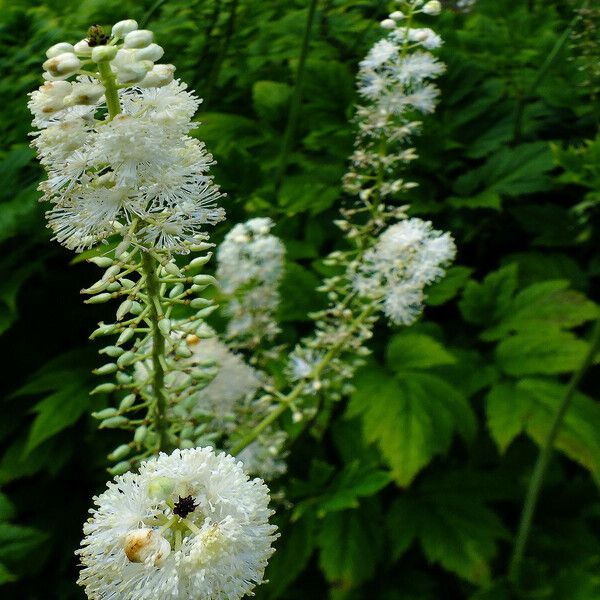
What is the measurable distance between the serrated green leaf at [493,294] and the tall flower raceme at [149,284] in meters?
1.25

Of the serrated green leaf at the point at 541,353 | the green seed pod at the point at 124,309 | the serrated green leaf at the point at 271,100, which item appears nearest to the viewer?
the green seed pod at the point at 124,309

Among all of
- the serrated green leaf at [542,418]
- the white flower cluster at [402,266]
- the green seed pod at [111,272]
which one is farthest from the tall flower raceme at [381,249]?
the green seed pod at [111,272]

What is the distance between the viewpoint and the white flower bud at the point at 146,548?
575 mm

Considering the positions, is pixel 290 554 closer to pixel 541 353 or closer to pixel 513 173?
pixel 541 353

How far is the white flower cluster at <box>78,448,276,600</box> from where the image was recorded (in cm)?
58

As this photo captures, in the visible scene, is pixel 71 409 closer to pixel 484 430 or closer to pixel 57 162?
pixel 57 162

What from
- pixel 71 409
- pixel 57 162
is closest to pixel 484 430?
pixel 71 409

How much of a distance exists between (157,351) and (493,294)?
1415 millimetres

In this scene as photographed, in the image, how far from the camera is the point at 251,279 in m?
1.52

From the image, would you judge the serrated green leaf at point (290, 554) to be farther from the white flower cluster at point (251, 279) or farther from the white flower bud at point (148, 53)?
the white flower bud at point (148, 53)

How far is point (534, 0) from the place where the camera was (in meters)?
3.41

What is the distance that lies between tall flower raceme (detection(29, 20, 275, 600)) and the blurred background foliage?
0.54 meters

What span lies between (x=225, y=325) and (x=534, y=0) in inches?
108

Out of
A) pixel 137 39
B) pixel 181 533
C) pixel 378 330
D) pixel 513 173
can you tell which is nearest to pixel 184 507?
pixel 181 533
